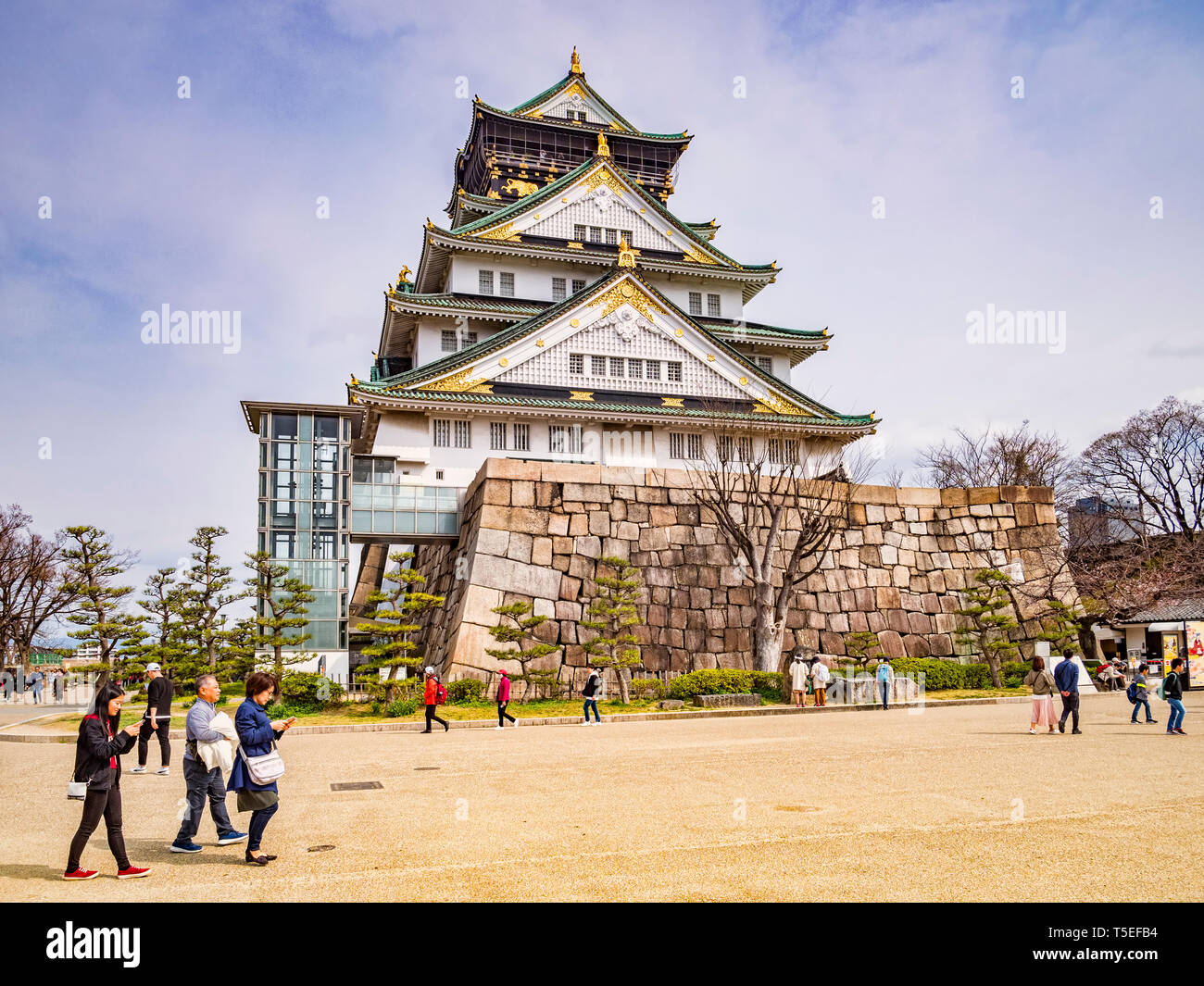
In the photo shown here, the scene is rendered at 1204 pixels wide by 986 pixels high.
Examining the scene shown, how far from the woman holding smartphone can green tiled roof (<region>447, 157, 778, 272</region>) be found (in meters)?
32.5

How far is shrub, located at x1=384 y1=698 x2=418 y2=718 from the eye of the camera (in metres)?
23.2

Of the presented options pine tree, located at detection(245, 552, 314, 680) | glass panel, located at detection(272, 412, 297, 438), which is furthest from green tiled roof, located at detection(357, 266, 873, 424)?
pine tree, located at detection(245, 552, 314, 680)

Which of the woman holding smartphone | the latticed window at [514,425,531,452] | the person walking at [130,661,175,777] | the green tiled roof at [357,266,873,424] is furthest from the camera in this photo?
the latticed window at [514,425,531,452]

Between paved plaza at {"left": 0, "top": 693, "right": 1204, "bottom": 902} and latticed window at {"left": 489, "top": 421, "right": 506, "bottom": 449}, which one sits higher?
latticed window at {"left": 489, "top": 421, "right": 506, "bottom": 449}

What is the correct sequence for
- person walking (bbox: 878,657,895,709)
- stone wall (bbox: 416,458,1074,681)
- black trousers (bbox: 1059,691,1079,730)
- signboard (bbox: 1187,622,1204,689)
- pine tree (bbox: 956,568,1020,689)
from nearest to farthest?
black trousers (bbox: 1059,691,1079,730) → person walking (bbox: 878,657,895,709) → signboard (bbox: 1187,622,1204,689) → stone wall (bbox: 416,458,1074,681) → pine tree (bbox: 956,568,1020,689)

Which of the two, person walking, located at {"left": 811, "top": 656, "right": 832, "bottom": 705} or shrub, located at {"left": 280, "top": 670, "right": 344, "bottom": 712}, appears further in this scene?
person walking, located at {"left": 811, "top": 656, "right": 832, "bottom": 705}

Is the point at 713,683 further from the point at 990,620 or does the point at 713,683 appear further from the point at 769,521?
the point at 990,620

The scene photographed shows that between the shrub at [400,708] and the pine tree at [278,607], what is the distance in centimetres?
335

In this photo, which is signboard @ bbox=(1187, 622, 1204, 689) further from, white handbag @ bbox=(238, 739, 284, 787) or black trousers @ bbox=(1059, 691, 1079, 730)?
white handbag @ bbox=(238, 739, 284, 787)

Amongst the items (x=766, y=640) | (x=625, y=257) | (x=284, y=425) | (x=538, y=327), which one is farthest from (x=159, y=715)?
(x=625, y=257)

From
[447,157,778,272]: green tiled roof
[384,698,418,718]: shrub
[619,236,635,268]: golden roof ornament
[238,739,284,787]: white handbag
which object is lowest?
[384,698,418,718]: shrub

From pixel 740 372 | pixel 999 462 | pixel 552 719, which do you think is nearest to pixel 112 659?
pixel 552 719
